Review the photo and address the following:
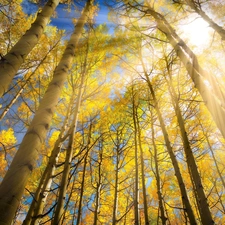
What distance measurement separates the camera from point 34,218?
1.66m

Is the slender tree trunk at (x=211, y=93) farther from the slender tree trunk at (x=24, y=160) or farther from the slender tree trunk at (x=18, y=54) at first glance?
the slender tree trunk at (x=18, y=54)

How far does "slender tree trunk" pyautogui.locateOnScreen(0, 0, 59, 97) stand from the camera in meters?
1.54

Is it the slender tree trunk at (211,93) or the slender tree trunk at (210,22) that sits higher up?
the slender tree trunk at (210,22)

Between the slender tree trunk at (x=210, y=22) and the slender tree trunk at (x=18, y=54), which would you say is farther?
the slender tree trunk at (x=210, y=22)

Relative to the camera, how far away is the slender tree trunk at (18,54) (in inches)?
60.5

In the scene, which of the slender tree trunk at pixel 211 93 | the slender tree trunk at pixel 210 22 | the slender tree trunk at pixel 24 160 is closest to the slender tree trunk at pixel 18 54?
the slender tree trunk at pixel 24 160

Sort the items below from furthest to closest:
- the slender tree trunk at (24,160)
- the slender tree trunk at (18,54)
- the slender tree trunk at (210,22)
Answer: the slender tree trunk at (210,22), the slender tree trunk at (18,54), the slender tree trunk at (24,160)

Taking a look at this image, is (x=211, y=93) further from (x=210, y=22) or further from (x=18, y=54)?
(x=210, y=22)

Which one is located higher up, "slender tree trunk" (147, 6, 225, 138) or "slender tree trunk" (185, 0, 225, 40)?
"slender tree trunk" (185, 0, 225, 40)

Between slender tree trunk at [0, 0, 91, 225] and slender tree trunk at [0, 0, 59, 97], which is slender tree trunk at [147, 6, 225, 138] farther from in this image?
slender tree trunk at [0, 0, 59, 97]

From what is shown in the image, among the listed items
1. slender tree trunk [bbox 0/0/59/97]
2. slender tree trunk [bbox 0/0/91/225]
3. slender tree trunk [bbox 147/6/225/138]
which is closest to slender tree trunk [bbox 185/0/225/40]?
slender tree trunk [bbox 147/6/225/138]

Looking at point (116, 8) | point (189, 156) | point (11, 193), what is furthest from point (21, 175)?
point (116, 8)

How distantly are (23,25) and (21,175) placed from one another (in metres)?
8.43

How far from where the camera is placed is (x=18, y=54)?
180 cm
